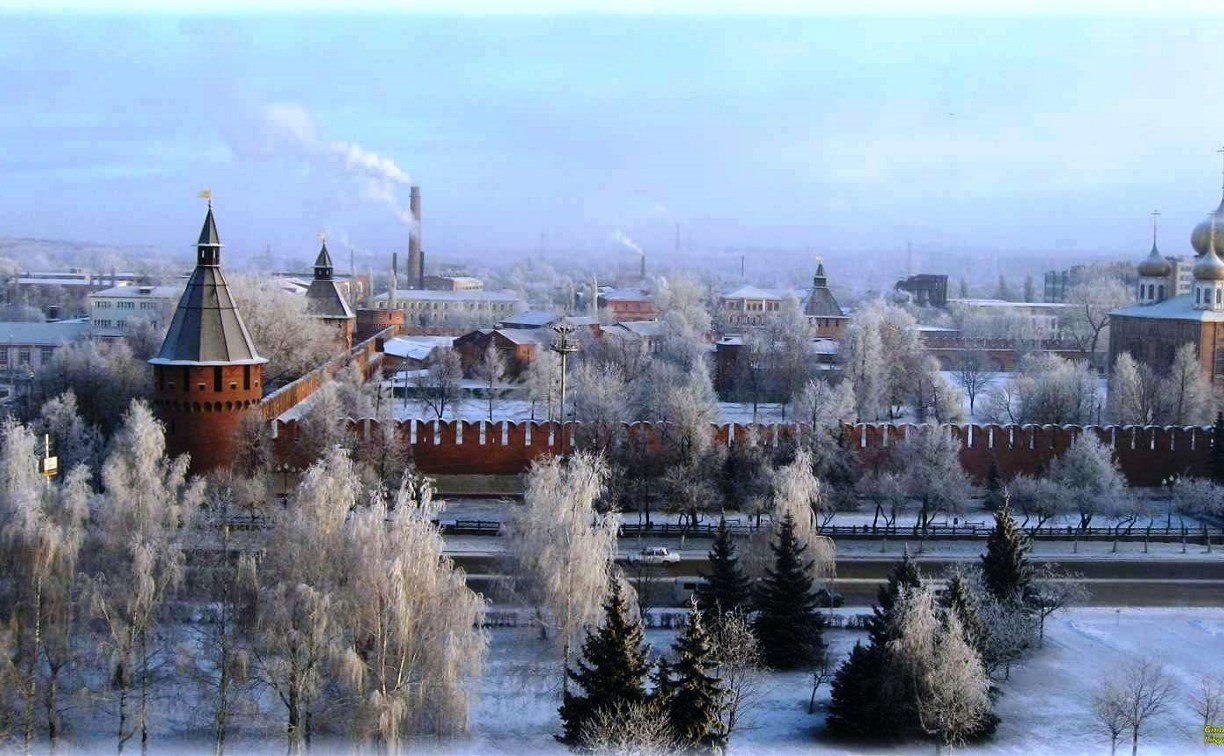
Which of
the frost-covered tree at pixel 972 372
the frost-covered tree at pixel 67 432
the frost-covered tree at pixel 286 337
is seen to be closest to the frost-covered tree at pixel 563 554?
the frost-covered tree at pixel 67 432

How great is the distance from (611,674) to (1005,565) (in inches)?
248

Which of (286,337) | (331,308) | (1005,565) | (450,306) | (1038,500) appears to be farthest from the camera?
(450,306)

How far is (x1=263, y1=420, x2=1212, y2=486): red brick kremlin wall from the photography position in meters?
24.1

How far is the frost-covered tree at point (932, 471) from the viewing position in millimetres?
22344

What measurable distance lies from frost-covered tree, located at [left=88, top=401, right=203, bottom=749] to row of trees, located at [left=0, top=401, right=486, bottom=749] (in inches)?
0.7

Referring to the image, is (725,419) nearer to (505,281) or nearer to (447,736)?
(447,736)

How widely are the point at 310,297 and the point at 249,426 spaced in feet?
51.2

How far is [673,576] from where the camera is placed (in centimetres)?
1867

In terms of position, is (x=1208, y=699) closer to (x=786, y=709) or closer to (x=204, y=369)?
(x=786, y=709)

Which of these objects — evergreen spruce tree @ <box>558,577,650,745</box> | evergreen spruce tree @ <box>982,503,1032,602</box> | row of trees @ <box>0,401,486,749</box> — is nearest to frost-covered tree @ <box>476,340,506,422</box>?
evergreen spruce tree @ <box>982,503,1032,602</box>

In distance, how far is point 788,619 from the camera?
50.3ft

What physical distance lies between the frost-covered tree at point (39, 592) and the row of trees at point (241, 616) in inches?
0.6

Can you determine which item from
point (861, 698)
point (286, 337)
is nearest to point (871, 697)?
point (861, 698)

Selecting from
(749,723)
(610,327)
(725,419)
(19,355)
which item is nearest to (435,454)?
(725,419)
